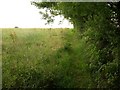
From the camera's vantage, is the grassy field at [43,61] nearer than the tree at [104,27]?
No

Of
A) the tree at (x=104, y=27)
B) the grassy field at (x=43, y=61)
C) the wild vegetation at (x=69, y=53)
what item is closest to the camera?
the tree at (x=104, y=27)

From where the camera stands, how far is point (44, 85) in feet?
33.9

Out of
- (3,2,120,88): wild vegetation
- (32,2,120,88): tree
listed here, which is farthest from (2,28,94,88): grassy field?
(32,2,120,88): tree

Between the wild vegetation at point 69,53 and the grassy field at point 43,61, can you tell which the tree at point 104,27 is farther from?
the grassy field at point 43,61

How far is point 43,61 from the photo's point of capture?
12227 mm

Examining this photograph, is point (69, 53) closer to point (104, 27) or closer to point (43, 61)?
point (43, 61)

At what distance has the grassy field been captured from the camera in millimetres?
10461

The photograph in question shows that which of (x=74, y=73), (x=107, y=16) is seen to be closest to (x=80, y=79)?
(x=74, y=73)

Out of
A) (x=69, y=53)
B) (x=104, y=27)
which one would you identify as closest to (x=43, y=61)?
(x=69, y=53)

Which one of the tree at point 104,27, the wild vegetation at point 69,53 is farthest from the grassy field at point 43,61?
the tree at point 104,27

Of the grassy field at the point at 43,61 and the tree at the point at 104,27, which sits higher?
the tree at the point at 104,27

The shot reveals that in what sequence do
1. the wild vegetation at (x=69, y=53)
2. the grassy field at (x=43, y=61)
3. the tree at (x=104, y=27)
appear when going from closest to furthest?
the tree at (x=104, y=27) → the wild vegetation at (x=69, y=53) → the grassy field at (x=43, y=61)

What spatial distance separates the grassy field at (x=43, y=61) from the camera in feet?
34.3

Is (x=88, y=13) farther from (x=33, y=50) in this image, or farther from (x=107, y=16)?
(x=33, y=50)
